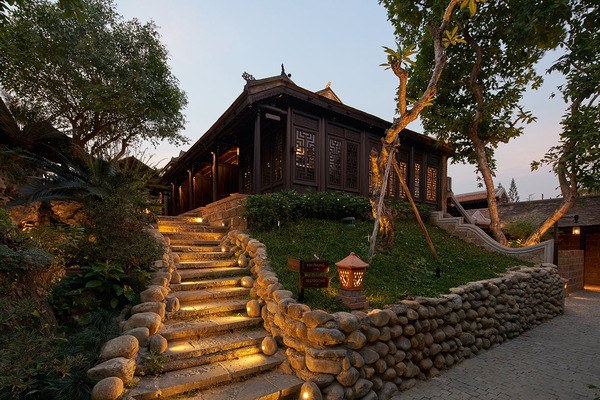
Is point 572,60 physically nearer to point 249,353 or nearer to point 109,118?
point 249,353

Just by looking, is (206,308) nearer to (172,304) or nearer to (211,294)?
(211,294)

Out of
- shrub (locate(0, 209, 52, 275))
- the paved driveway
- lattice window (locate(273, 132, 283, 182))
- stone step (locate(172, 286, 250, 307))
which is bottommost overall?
the paved driveway

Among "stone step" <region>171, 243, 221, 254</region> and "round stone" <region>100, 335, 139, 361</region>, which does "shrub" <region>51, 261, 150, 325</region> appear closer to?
"round stone" <region>100, 335, 139, 361</region>

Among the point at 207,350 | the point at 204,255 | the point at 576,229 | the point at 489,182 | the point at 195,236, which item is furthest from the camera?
the point at 576,229

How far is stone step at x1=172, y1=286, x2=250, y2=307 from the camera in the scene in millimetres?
4598

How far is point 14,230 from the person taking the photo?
12.2 ft

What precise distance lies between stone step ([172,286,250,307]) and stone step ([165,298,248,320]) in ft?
0.23

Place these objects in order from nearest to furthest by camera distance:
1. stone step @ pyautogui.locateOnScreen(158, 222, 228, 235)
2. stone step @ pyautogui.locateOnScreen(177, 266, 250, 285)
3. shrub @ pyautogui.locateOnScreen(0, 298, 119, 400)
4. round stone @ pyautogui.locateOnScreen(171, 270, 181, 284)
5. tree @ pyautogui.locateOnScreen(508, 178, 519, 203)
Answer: shrub @ pyautogui.locateOnScreen(0, 298, 119, 400), round stone @ pyautogui.locateOnScreen(171, 270, 181, 284), stone step @ pyautogui.locateOnScreen(177, 266, 250, 285), stone step @ pyautogui.locateOnScreen(158, 222, 228, 235), tree @ pyautogui.locateOnScreen(508, 178, 519, 203)

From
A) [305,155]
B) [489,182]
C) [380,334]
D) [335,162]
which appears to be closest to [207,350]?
[380,334]

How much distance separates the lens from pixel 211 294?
190 inches

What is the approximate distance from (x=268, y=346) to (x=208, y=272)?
2.17 m

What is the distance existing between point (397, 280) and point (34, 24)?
14.4 metres

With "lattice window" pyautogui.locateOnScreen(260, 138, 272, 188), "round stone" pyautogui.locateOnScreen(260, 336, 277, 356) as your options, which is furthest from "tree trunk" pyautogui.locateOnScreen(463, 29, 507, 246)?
"round stone" pyautogui.locateOnScreen(260, 336, 277, 356)

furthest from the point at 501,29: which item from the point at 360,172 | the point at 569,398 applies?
the point at 569,398
